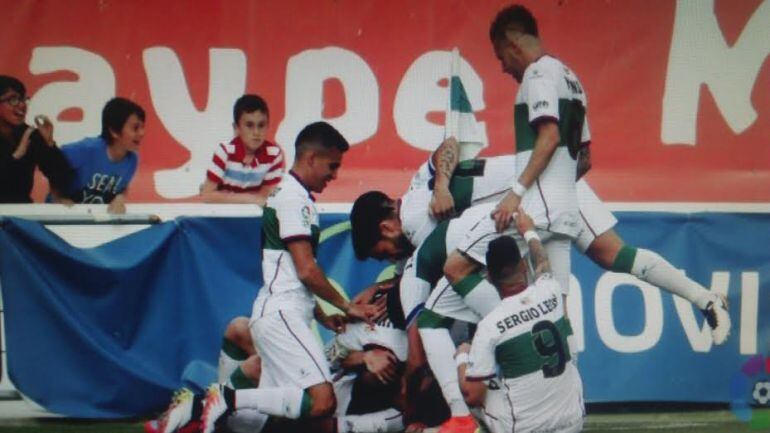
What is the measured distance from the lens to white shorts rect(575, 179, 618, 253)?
7344 millimetres

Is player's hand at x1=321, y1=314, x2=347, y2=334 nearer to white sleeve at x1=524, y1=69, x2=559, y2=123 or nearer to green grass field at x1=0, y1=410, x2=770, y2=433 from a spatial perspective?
green grass field at x1=0, y1=410, x2=770, y2=433

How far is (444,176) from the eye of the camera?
7.39 meters

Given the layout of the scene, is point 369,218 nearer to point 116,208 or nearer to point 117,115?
point 116,208

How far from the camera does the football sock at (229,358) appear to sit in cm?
764

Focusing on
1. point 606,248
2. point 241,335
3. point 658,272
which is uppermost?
point 606,248

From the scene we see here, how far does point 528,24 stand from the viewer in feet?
23.6

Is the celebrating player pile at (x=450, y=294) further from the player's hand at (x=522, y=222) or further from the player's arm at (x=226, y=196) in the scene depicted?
A: the player's arm at (x=226, y=196)

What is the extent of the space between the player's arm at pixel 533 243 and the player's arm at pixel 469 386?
493 millimetres

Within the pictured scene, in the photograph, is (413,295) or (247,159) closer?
(413,295)

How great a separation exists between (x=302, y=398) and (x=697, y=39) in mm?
4349

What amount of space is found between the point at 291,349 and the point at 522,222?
1.15m

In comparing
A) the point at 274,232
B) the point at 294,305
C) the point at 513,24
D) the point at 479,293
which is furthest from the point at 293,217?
the point at 513,24

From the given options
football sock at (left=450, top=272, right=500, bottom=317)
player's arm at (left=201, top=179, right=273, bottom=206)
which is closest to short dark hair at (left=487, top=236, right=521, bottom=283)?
football sock at (left=450, top=272, right=500, bottom=317)

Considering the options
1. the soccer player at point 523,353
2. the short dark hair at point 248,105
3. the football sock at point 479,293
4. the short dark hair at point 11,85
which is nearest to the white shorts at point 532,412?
the soccer player at point 523,353
